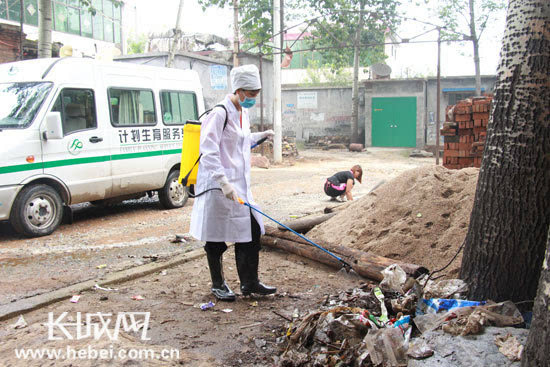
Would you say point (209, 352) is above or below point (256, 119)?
below

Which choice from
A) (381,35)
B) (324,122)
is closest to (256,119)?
(324,122)

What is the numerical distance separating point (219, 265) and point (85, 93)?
4556 mm

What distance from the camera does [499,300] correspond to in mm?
3295

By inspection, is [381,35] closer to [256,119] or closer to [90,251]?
[256,119]

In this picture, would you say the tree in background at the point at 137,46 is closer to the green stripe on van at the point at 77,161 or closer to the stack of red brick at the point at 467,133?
the green stripe on van at the point at 77,161

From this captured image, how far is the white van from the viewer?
679cm

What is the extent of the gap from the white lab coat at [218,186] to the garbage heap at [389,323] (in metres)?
0.91

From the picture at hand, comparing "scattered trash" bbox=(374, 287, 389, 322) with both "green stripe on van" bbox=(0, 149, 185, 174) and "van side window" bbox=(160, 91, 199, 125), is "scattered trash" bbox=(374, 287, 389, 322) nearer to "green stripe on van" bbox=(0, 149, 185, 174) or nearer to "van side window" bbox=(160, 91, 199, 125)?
"green stripe on van" bbox=(0, 149, 185, 174)

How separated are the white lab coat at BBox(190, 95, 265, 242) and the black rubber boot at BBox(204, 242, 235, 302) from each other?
169 millimetres

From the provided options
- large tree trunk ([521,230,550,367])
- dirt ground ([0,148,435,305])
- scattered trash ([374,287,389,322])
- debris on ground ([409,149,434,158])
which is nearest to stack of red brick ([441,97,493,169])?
dirt ground ([0,148,435,305])

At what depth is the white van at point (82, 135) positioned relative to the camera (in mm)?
6789

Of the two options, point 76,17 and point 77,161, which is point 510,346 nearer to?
point 77,161

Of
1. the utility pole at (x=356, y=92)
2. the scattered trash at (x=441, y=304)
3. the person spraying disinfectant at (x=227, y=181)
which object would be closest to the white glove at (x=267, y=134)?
the person spraying disinfectant at (x=227, y=181)

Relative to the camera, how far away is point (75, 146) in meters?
7.41
